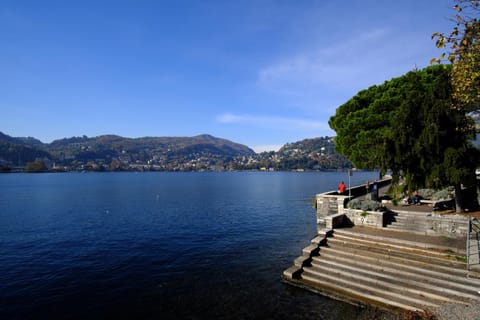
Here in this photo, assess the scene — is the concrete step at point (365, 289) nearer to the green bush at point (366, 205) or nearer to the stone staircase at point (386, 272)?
the stone staircase at point (386, 272)

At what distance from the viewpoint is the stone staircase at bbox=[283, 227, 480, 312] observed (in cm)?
970

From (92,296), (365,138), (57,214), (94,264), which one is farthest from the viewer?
(57,214)

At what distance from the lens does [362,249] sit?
510 inches

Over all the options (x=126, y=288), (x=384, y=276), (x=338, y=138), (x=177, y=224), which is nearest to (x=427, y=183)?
(x=384, y=276)

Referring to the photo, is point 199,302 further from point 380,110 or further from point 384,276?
point 380,110

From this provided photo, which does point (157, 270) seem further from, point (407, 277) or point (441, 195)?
point (441, 195)

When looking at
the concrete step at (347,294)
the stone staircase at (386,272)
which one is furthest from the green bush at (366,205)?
the concrete step at (347,294)

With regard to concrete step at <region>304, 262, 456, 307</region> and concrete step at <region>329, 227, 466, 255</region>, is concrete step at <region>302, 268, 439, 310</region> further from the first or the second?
concrete step at <region>329, 227, 466, 255</region>

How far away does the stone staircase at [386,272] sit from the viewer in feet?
31.8

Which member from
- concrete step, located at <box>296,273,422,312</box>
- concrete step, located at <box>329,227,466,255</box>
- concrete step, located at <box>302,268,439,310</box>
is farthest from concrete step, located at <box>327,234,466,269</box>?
concrete step, located at <box>296,273,422,312</box>

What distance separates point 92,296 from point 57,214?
27.8 m

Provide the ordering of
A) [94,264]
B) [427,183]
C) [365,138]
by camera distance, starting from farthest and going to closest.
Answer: [365,138]
[94,264]
[427,183]

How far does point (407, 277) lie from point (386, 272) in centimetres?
76

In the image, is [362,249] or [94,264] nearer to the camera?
[362,249]
